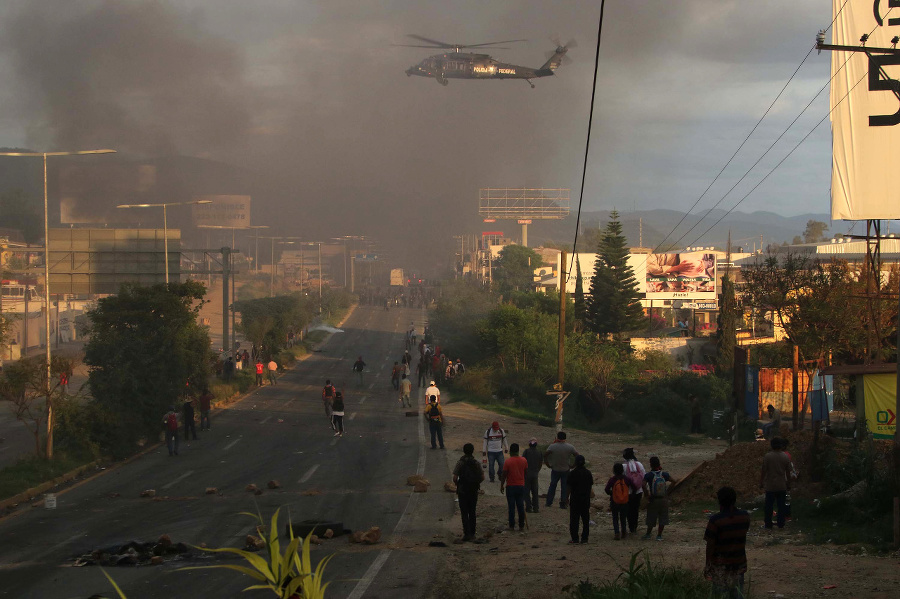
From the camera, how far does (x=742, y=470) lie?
47.7 ft

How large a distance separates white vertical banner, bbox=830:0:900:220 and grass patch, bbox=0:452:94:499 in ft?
61.4

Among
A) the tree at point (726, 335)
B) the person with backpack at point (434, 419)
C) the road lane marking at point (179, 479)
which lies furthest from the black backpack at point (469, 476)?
the tree at point (726, 335)

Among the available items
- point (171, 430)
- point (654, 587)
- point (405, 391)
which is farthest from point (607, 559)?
point (405, 391)

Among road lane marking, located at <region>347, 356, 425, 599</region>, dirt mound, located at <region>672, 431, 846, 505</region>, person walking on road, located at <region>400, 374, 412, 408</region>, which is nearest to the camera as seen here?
road lane marking, located at <region>347, 356, 425, 599</region>

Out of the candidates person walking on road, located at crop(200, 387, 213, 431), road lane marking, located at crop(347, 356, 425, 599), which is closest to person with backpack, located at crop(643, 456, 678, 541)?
road lane marking, located at crop(347, 356, 425, 599)

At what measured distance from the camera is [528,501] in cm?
1412

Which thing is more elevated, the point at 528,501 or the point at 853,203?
the point at 853,203

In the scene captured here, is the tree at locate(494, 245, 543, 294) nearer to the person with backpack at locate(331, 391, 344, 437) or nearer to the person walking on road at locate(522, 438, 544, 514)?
the person with backpack at locate(331, 391, 344, 437)

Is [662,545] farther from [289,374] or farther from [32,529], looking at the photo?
[289,374]

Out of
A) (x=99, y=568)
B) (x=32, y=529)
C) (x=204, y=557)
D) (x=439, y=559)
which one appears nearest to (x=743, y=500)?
(x=439, y=559)

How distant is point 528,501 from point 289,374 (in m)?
31.2

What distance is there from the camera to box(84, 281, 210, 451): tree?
75.6 ft

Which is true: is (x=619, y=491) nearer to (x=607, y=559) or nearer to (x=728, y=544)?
(x=607, y=559)

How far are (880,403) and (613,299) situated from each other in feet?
124
